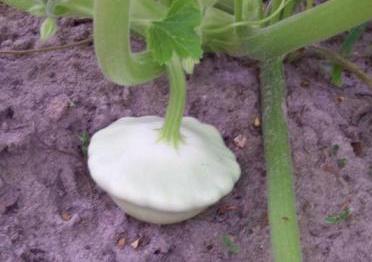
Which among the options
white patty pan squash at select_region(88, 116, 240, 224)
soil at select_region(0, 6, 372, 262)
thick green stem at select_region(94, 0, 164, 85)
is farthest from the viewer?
soil at select_region(0, 6, 372, 262)

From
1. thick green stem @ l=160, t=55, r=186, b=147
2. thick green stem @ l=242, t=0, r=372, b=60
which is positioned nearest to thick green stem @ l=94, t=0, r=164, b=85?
thick green stem @ l=160, t=55, r=186, b=147

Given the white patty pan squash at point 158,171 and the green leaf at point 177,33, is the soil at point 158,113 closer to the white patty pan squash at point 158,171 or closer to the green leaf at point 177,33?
the white patty pan squash at point 158,171

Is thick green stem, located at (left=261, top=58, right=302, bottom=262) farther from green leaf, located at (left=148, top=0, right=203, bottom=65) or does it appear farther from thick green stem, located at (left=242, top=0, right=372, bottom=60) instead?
green leaf, located at (left=148, top=0, right=203, bottom=65)

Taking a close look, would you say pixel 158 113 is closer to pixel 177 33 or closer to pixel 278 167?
pixel 278 167

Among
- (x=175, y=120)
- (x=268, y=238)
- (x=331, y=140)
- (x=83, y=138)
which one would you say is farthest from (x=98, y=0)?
(x=331, y=140)

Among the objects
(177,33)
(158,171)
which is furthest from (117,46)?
(158,171)

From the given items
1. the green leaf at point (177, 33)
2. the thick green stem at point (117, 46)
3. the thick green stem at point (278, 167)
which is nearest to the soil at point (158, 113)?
the thick green stem at point (278, 167)

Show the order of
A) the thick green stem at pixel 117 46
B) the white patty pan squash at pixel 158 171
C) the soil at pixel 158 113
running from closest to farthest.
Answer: the thick green stem at pixel 117 46 < the white patty pan squash at pixel 158 171 < the soil at pixel 158 113
